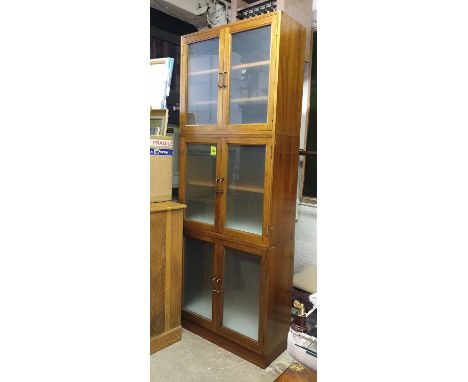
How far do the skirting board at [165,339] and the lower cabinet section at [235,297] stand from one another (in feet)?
0.55

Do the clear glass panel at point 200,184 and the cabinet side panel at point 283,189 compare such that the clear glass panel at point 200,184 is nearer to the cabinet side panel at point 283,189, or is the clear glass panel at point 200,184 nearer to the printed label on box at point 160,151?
the printed label on box at point 160,151

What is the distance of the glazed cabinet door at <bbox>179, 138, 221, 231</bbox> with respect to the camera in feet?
7.91

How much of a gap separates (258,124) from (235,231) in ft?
2.38

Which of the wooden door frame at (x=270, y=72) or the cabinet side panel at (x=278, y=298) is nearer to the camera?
the wooden door frame at (x=270, y=72)

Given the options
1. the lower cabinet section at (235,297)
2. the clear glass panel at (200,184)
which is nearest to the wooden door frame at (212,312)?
the lower cabinet section at (235,297)

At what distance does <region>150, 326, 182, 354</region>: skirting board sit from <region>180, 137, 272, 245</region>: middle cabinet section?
757 mm

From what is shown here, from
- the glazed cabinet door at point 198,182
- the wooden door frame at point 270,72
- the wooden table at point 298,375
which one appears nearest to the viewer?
the wooden table at point 298,375

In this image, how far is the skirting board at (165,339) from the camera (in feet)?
7.30

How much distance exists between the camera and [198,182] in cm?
255

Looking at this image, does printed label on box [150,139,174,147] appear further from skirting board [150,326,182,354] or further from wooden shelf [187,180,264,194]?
skirting board [150,326,182,354]

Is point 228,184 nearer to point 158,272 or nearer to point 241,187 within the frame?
point 241,187
